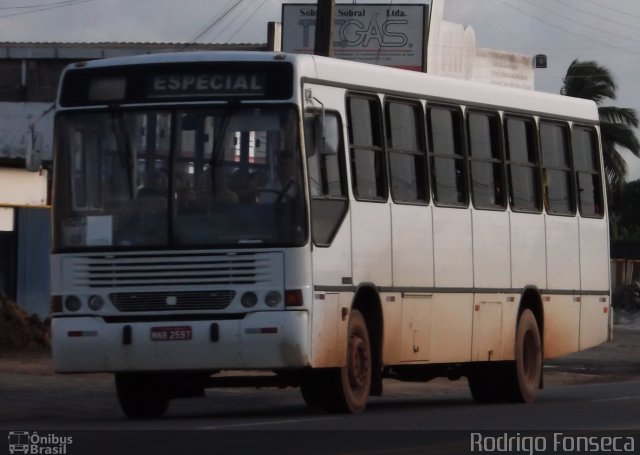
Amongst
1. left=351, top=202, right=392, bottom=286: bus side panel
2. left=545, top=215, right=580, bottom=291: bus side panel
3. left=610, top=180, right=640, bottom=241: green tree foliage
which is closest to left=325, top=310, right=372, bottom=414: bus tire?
left=351, top=202, right=392, bottom=286: bus side panel

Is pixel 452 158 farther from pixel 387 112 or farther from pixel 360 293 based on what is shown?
pixel 360 293

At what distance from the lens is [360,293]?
16.4 m

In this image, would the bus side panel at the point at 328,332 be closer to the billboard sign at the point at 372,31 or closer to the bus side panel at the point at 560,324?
the bus side panel at the point at 560,324

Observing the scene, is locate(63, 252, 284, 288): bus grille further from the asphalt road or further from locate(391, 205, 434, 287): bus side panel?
locate(391, 205, 434, 287): bus side panel

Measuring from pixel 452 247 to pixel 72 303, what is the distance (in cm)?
445

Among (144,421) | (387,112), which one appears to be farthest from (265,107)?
(144,421)

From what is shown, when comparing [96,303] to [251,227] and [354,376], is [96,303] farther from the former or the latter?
[354,376]

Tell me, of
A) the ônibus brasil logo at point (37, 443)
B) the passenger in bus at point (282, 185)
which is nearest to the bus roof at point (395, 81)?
the passenger in bus at point (282, 185)

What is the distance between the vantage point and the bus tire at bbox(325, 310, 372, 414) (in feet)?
52.5

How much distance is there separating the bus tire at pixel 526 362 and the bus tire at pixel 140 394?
452 cm

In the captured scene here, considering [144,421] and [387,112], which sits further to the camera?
[387,112]

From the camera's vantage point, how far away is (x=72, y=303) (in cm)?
1557

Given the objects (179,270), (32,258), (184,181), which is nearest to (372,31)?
(32,258)

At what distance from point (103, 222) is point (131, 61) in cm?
157
